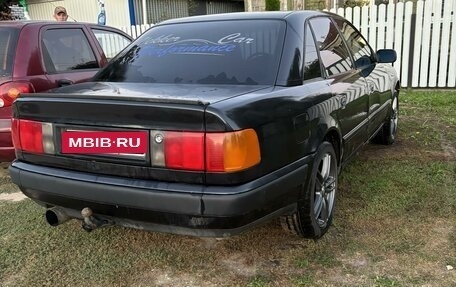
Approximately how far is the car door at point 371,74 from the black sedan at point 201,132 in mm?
615

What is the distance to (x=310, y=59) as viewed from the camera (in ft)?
9.95

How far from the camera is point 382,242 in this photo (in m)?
2.93

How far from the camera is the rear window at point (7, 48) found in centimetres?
396

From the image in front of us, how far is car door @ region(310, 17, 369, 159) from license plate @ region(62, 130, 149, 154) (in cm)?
147

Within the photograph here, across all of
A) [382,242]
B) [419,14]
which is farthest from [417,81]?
[382,242]

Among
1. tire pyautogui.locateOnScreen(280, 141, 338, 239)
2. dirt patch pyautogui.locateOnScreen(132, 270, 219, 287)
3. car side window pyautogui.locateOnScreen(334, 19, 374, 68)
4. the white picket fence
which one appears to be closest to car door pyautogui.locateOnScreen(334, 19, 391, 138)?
car side window pyautogui.locateOnScreen(334, 19, 374, 68)

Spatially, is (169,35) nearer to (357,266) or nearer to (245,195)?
(245,195)

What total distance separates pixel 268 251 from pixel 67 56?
2994mm

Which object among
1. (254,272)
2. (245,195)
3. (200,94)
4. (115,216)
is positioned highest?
(200,94)

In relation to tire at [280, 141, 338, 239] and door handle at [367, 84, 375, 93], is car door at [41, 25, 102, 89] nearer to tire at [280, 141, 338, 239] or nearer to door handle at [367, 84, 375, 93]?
tire at [280, 141, 338, 239]

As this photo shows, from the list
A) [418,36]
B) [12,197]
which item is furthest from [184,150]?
[418,36]

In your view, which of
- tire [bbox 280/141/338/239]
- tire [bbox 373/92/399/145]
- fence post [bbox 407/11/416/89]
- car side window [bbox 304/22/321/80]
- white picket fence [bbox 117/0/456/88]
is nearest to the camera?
tire [bbox 280/141/338/239]

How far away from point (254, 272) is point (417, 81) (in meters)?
6.95

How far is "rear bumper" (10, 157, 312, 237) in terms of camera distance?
7.06 feet
